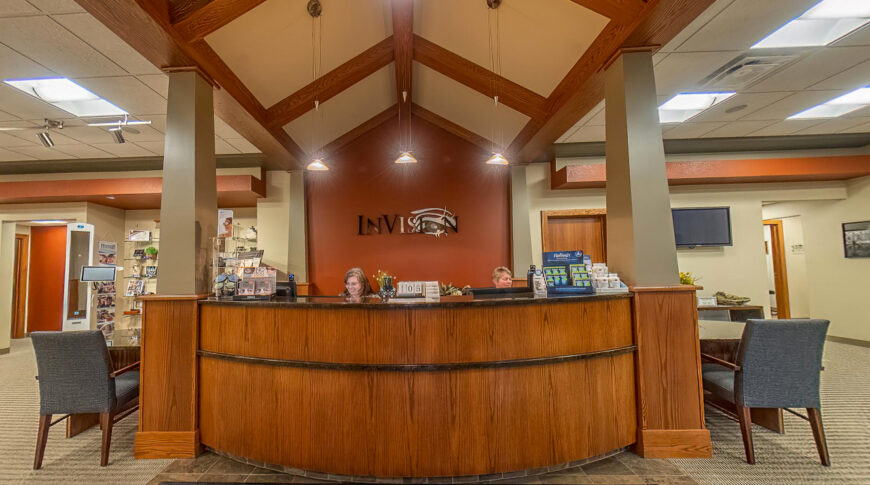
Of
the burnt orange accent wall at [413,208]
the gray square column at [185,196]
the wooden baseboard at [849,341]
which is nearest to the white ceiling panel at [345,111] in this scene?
the burnt orange accent wall at [413,208]

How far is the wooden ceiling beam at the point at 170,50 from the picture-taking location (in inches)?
103

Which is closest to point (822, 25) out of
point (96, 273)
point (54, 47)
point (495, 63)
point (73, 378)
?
point (495, 63)

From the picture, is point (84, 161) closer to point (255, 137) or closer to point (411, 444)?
point (255, 137)

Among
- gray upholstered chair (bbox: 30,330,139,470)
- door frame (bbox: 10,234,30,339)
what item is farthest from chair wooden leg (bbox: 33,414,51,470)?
door frame (bbox: 10,234,30,339)

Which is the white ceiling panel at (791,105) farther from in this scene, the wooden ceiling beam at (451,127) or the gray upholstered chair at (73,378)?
the gray upholstered chair at (73,378)

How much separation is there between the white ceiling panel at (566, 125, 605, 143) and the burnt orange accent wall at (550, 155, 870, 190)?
1.38ft

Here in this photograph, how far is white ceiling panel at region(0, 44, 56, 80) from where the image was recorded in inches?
129

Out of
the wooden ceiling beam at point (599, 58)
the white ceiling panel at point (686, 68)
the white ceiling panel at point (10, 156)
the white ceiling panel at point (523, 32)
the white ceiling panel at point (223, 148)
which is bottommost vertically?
the wooden ceiling beam at point (599, 58)

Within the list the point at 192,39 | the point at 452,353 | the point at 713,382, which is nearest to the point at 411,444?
the point at 452,353

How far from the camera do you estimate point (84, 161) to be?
6.42m

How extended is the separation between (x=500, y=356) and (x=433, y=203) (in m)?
4.77

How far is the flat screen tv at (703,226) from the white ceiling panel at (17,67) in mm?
8401

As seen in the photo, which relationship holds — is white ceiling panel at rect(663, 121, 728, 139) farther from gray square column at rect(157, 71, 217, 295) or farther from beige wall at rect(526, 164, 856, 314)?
gray square column at rect(157, 71, 217, 295)

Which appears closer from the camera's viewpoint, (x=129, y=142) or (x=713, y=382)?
(x=713, y=382)
